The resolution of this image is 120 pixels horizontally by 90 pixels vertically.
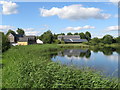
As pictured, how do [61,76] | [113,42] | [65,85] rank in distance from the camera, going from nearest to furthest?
1. [65,85]
2. [61,76]
3. [113,42]

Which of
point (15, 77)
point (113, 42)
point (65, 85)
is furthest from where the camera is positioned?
point (113, 42)

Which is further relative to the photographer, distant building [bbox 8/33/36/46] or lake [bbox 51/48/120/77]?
distant building [bbox 8/33/36/46]

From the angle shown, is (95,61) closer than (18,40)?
Yes

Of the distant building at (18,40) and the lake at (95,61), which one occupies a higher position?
the distant building at (18,40)

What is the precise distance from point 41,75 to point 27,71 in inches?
51.6

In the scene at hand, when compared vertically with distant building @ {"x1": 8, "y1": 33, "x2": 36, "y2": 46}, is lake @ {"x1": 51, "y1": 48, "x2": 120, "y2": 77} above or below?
below

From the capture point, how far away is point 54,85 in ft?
14.5

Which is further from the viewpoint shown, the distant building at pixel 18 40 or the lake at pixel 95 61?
the distant building at pixel 18 40

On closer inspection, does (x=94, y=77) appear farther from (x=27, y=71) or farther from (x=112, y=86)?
(x=27, y=71)

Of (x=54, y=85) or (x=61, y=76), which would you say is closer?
(x=54, y=85)

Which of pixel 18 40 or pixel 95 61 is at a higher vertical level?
pixel 18 40

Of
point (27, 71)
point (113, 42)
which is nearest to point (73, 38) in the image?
point (113, 42)

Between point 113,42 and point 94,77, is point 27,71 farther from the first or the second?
point 113,42

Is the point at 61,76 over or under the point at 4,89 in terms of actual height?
over
